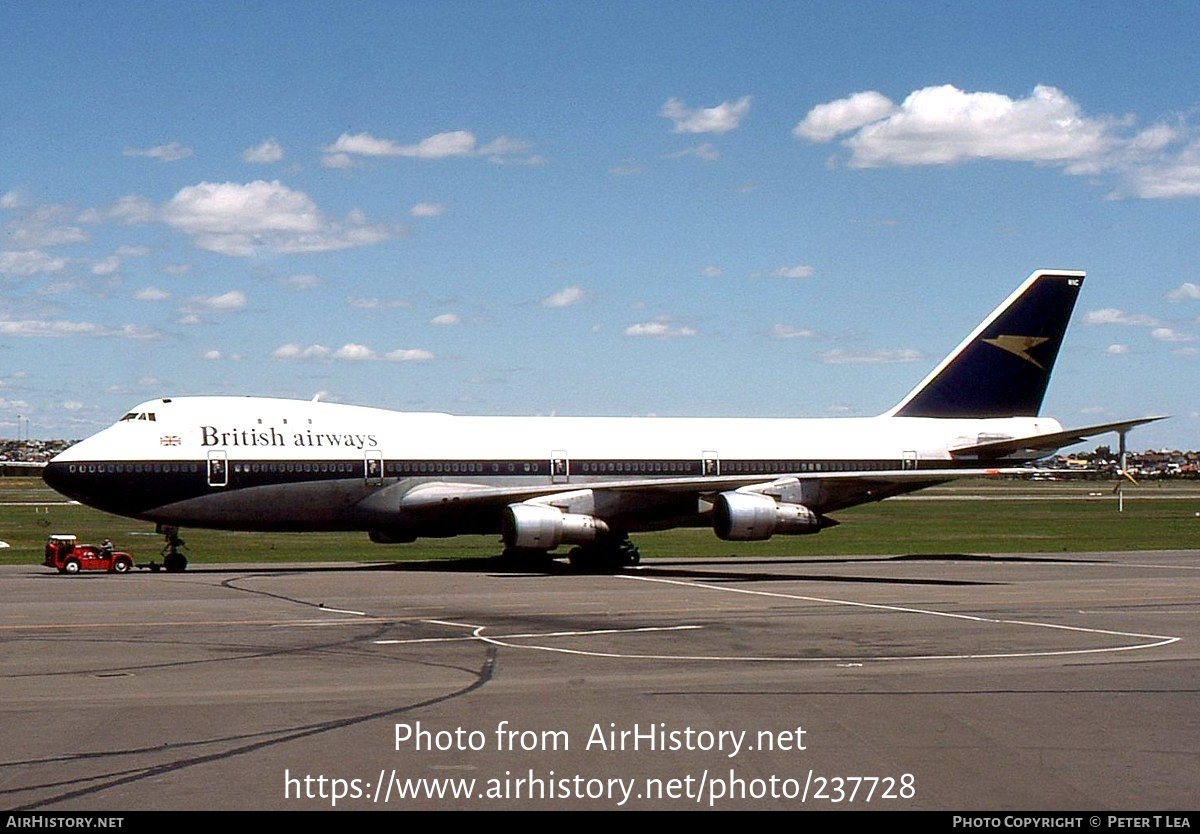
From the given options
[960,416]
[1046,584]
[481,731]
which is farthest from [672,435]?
[481,731]

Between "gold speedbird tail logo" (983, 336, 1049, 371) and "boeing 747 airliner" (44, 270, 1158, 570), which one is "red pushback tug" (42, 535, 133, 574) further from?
"gold speedbird tail logo" (983, 336, 1049, 371)

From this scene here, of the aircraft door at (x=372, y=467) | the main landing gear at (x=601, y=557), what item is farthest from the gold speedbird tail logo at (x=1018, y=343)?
the aircraft door at (x=372, y=467)

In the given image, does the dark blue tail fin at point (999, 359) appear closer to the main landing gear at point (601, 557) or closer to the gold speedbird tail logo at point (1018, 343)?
the gold speedbird tail logo at point (1018, 343)

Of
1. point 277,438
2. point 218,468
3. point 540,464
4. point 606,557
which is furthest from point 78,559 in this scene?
point 606,557

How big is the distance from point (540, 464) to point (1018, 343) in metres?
18.5

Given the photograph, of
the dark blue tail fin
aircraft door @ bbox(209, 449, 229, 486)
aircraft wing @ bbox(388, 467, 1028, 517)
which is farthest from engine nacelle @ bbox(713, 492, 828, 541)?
aircraft door @ bbox(209, 449, 229, 486)

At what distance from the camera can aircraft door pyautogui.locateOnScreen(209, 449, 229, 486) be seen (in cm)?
3988

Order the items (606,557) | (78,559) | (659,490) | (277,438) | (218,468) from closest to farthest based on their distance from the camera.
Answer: (78,559) → (218,468) → (277,438) → (659,490) → (606,557)

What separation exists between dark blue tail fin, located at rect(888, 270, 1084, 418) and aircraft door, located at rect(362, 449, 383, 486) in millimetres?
19184

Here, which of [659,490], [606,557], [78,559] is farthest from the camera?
[606,557]

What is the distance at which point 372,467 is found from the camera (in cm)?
4128

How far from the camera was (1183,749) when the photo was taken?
13.6 metres

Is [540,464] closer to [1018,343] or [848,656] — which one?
[1018,343]
